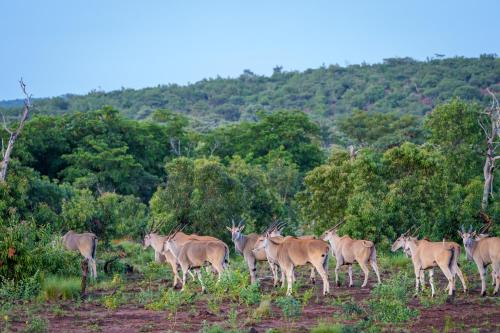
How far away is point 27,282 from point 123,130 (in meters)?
28.5

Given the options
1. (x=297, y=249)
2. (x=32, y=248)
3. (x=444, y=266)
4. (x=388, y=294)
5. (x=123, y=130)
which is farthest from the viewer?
(x=123, y=130)

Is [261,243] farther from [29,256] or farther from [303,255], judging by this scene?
[29,256]

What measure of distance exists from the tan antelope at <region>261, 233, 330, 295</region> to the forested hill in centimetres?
5978

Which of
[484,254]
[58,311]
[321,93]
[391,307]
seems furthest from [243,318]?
[321,93]

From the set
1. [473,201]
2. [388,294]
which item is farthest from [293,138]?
[388,294]

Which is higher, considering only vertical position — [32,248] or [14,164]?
[14,164]

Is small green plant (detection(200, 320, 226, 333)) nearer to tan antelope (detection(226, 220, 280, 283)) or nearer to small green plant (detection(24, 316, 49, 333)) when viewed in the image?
small green plant (detection(24, 316, 49, 333))

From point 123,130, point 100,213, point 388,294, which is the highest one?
point 123,130

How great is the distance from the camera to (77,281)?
721 inches

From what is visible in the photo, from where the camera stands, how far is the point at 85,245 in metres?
21.1

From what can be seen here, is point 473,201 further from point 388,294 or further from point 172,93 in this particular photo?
point 172,93

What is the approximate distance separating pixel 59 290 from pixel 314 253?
17.7ft

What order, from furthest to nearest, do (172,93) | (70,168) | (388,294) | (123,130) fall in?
(172,93)
(123,130)
(70,168)
(388,294)

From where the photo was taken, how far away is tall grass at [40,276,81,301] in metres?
17.1
